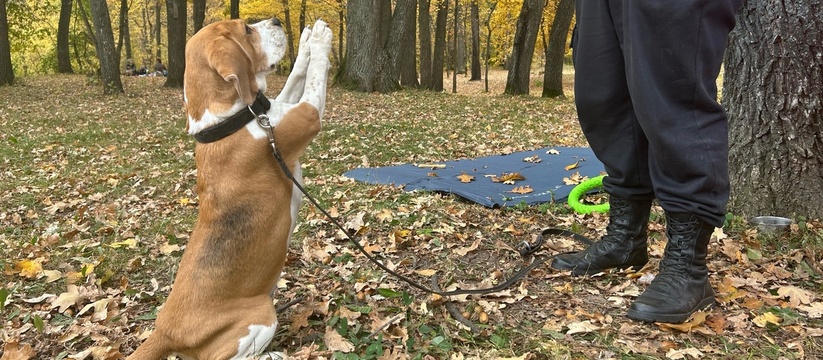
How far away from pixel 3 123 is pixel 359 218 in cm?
1236

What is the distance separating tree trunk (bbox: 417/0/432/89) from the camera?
2383 centimetres

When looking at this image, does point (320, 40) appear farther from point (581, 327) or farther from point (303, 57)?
point (581, 327)

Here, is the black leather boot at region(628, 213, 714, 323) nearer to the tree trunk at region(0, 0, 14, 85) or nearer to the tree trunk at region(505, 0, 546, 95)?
the tree trunk at region(505, 0, 546, 95)

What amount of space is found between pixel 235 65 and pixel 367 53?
14.4 metres

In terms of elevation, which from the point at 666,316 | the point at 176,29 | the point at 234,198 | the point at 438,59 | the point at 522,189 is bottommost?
the point at 666,316

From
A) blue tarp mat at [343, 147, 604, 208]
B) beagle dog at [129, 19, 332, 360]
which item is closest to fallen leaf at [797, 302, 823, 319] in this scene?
blue tarp mat at [343, 147, 604, 208]

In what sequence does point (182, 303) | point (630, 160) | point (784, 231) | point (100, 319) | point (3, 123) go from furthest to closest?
point (3, 123) → point (784, 231) → point (100, 319) → point (630, 160) → point (182, 303)

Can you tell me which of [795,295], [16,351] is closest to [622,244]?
[795,295]

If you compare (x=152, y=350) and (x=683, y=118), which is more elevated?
(x=683, y=118)

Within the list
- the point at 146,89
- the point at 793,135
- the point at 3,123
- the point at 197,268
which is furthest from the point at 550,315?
the point at 146,89

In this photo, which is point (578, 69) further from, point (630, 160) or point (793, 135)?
point (793, 135)

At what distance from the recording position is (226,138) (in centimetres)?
307

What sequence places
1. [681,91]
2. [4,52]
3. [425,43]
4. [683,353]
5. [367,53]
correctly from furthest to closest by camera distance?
[425,43]
[4,52]
[367,53]
[681,91]
[683,353]

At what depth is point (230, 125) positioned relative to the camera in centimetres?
307
